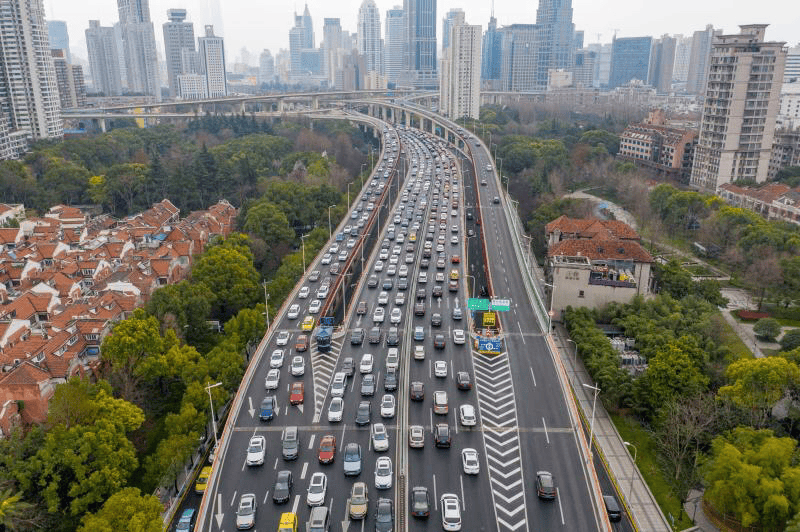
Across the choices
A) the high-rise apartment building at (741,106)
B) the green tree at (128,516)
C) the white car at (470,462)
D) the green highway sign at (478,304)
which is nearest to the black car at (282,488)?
the green tree at (128,516)

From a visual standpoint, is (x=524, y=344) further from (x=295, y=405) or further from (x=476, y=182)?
(x=476, y=182)

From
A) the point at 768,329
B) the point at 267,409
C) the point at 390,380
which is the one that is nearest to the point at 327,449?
the point at 267,409

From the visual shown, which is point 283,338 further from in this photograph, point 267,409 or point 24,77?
point 24,77


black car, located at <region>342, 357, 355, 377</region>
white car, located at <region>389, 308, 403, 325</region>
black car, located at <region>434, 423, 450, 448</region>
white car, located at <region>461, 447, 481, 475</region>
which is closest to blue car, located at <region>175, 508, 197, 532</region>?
black car, located at <region>342, 357, 355, 377</region>

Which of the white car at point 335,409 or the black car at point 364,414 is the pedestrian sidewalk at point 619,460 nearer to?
the black car at point 364,414

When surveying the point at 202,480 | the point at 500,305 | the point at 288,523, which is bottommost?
the point at 202,480

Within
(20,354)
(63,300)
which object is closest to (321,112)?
(63,300)

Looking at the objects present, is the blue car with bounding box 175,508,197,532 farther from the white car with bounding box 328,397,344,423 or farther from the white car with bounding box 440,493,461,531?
the white car with bounding box 440,493,461,531
